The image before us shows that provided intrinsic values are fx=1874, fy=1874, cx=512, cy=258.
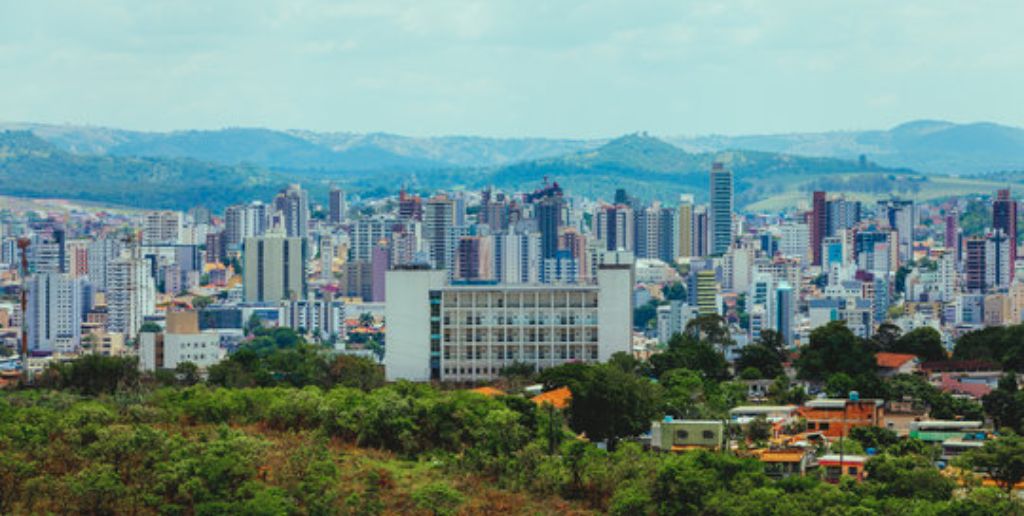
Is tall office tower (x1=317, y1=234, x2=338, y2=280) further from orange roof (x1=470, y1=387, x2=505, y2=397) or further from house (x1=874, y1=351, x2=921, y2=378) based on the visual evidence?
orange roof (x1=470, y1=387, x2=505, y2=397)

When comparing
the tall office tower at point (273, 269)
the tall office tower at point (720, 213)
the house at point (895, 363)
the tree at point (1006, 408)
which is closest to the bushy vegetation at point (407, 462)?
the tree at point (1006, 408)

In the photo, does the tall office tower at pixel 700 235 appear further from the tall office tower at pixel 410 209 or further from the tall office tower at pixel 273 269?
the tall office tower at pixel 273 269

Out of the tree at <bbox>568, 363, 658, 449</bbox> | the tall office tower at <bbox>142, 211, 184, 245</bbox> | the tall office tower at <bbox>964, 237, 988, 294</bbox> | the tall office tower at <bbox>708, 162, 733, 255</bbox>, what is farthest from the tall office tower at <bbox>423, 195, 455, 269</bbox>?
the tree at <bbox>568, 363, 658, 449</bbox>

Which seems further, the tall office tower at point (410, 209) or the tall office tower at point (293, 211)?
the tall office tower at point (293, 211)

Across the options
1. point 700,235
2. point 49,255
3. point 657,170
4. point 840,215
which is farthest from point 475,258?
point 657,170

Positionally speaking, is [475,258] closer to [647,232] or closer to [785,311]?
[647,232]

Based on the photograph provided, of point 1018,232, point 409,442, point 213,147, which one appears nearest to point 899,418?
point 409,442
